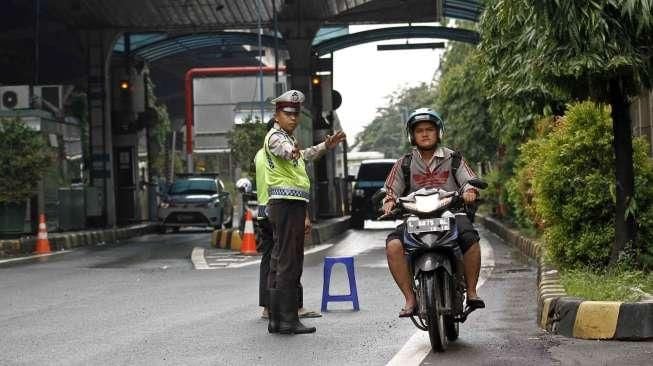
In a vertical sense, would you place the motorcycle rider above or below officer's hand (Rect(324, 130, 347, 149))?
below

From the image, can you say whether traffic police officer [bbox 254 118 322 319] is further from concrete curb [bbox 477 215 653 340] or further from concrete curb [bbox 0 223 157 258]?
concrete curb [bbox 0 223 157 258]

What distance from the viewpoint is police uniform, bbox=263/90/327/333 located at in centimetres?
948

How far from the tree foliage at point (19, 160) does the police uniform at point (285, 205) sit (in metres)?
16.0

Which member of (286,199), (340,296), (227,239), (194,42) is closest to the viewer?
(286,199)

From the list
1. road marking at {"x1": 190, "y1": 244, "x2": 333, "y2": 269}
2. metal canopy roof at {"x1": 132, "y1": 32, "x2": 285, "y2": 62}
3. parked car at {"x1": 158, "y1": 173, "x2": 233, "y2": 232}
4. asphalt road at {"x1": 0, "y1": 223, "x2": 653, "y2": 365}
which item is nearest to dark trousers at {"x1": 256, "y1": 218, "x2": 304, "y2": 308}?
asphalt road at {"x1": 0, "y1": 223, "x2": 653, "y2": 365}

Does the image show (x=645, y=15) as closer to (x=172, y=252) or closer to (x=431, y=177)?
(x=431, y=177)

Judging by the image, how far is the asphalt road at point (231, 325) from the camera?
786 cm

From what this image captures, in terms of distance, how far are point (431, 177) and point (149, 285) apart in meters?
6.54

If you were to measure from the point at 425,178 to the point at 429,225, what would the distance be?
0.84 metres

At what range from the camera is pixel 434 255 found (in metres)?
7.78

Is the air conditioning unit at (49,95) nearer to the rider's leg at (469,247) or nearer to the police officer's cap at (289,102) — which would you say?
the police officer's cap at (289,102)

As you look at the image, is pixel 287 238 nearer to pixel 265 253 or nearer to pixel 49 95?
pixel 265 253

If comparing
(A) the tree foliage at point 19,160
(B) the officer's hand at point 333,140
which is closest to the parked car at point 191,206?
(A) the tree foliage at point 19,160

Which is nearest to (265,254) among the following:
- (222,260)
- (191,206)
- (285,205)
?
(285,205)
